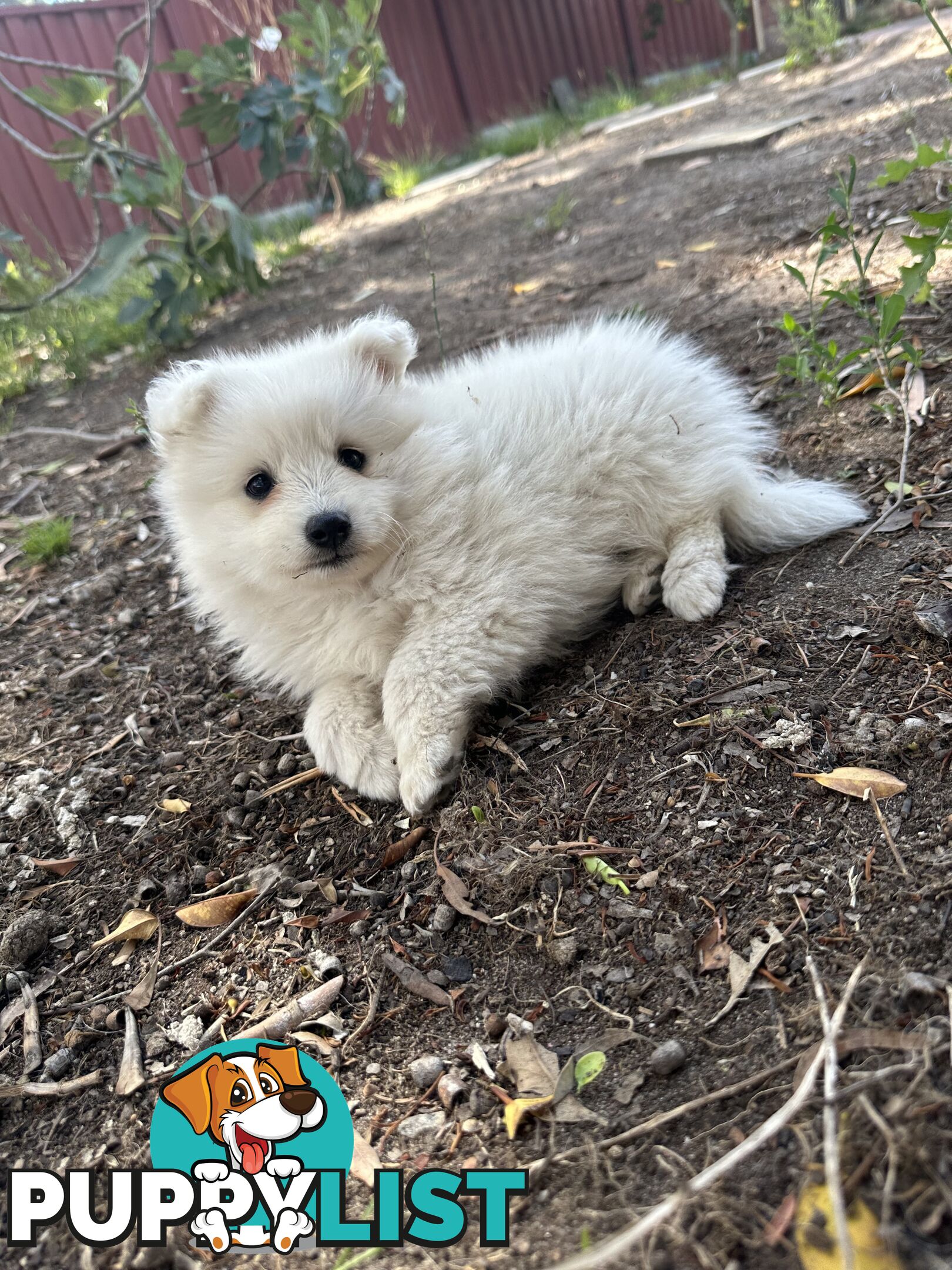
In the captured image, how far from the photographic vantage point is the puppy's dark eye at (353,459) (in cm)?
262

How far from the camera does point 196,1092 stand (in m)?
1.87

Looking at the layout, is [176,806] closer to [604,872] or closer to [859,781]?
[604,872]

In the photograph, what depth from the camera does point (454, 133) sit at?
1393cm

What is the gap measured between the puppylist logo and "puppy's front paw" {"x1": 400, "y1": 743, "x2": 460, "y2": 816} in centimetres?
70

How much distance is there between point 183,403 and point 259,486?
0.31 m

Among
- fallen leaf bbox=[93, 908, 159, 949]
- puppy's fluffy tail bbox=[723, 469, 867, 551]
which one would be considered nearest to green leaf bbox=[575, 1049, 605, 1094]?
fallen leaf bbox=[93, 908, 159, 949]

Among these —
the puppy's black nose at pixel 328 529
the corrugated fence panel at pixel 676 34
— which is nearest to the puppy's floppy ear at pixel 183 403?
the puppy's black nose at pixel 328 529

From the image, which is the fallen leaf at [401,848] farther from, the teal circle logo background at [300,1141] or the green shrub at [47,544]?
the green shrub at [47,544]

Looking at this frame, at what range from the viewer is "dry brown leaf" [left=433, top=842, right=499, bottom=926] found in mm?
2117

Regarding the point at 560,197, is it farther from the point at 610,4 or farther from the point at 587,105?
the point at 610,4

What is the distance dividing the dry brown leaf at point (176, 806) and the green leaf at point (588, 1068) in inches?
59.3

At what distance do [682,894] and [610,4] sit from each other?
1722 cm

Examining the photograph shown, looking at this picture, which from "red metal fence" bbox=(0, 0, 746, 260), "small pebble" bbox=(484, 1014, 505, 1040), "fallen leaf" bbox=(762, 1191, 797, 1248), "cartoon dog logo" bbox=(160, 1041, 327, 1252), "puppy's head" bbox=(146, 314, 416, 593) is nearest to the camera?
"fallen leaf" bbox=(762, 1191, 797, 1248)

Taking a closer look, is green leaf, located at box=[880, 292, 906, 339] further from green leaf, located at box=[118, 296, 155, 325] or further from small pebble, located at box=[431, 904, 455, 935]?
green leaf, located at box=[118, 296, 155, 325]
